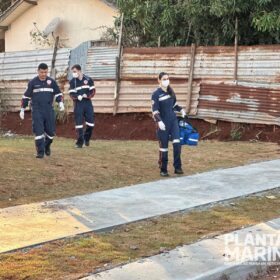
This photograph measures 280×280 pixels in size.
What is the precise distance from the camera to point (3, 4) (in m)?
34.1

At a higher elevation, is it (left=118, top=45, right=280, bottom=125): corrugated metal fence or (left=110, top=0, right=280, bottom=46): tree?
(left=110, top=0, right=280, bottom=46): tree

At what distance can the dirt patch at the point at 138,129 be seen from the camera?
16.0m

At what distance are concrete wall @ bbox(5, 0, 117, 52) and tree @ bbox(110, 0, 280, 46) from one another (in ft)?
18.2

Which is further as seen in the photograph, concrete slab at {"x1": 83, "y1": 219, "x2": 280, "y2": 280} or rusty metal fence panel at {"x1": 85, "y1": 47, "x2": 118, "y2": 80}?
rusty metal fence panel at {"x1": 85, "y1": 47, "x2": 118, "y2": 80}

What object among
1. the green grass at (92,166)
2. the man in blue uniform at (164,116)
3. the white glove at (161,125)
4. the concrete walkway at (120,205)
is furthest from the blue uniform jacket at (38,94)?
the concrete walkway at (120,205)

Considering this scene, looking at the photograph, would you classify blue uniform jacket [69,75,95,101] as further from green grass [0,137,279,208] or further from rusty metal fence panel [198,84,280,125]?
rusty metal fence panel [198,84,280,125]

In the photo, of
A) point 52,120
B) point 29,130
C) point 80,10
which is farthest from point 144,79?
point 80,10

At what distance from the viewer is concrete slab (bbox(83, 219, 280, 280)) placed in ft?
17.5

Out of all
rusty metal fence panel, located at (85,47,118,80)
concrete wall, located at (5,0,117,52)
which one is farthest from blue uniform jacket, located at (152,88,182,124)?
concrete wall, located at (5,0,117,52)

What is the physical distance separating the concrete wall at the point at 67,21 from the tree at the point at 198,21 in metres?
5.54

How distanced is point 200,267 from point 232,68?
450 inches

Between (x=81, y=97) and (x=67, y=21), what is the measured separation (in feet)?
44.7

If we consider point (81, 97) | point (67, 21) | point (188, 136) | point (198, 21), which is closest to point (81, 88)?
point (81, 97)

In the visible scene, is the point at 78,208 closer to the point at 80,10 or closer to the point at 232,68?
the point at 232,68
